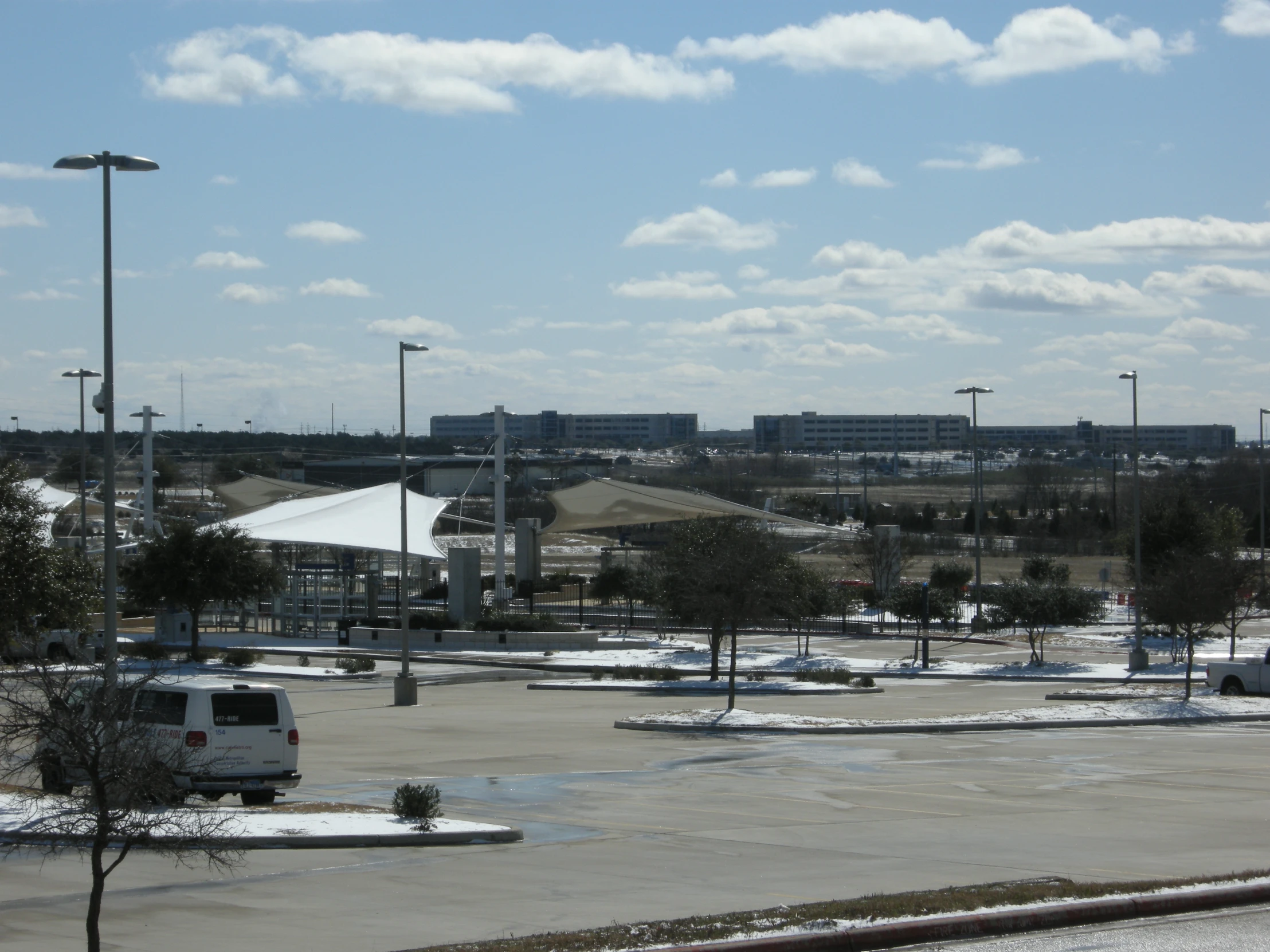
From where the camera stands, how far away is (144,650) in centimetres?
4538

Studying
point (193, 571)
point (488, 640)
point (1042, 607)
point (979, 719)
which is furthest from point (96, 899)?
point (488, 640)

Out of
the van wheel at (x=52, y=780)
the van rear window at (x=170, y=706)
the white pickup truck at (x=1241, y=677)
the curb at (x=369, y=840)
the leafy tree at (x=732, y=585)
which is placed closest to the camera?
the van wheel at (x=52, y=780)

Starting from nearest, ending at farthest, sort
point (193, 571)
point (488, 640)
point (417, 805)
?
point (417, 805), point (193, 571), point (488, 640)

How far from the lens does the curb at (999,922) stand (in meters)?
9.65

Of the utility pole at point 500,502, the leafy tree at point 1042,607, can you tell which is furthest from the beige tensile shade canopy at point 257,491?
the leafy tree at point 1042,607

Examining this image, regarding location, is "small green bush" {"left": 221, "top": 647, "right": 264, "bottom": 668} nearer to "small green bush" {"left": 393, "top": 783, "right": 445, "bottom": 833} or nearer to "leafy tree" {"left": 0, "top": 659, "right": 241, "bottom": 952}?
"small green bush" {"left": 393, "top": 783, "right": 445, "bottom": 833}

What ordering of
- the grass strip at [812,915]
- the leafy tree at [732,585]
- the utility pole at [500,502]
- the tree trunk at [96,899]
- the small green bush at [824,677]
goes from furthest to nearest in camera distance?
the utility pole at [500,502]
the small green bush at [824,677]
the leafy tree at [732,585]
the grass strip at [812,915]
the tree trunk at [96,899]

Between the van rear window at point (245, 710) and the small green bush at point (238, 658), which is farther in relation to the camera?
the small green bush at point (238, 658)

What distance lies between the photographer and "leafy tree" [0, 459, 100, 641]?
19156 mm

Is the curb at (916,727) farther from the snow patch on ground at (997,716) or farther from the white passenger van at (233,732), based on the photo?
the white passenger van at (233,732)

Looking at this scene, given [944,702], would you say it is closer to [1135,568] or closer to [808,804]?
[1135,568]

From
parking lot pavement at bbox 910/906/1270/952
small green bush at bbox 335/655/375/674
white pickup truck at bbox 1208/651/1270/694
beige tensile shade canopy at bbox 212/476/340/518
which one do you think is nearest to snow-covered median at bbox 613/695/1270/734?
white pickup truck at bbox 1208/651/1270/694

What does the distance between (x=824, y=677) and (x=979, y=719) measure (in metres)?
10.5

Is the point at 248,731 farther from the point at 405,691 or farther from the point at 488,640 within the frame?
the point at 488,640
